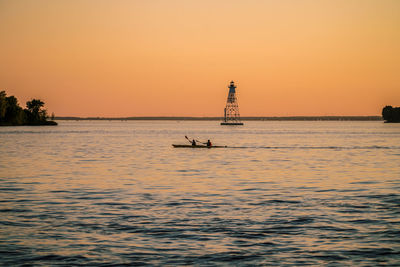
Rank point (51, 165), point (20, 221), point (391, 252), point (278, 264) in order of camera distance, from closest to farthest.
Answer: point (278, 264)
point (391, 252)
point (20, 221)
point (51, 165)

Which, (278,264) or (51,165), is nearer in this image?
(278,264)

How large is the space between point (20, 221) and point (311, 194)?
17.3m

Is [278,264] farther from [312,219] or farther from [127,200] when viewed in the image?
[127,200]

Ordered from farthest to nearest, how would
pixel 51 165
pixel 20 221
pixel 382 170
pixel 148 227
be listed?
pixel 51 165, pixel 382 170, pixel 20 221, pixel 148 227

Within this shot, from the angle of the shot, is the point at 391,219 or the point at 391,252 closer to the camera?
the point at 391,252

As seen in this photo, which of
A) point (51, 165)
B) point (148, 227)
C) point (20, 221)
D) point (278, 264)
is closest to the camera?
point (278, 264)

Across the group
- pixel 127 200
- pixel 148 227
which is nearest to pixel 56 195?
pixel 127 200

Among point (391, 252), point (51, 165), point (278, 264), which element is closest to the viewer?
point (278, 264)

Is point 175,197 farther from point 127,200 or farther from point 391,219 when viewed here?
point 391,219

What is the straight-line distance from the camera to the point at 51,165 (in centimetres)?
5425

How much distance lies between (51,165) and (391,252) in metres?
42.3

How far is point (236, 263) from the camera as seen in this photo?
16.6m

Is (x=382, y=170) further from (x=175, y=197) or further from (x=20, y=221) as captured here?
(x=20, y=221)

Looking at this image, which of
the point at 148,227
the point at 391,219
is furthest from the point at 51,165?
the point at 391,219
